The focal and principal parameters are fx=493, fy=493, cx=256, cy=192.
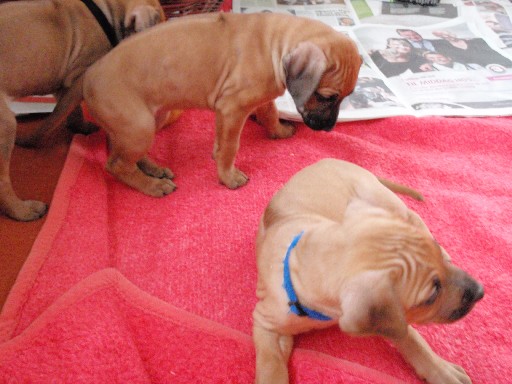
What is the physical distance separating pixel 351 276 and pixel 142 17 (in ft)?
4.95

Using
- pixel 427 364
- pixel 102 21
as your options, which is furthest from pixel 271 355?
pixel 102 21

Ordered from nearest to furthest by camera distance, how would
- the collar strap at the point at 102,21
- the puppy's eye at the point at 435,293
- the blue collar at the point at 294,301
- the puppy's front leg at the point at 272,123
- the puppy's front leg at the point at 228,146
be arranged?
the puppy's eye at the point at 435,293, the blue collar at the point at 294,301, the puppy's front leg at the point at 228,146, the collar strap at the point at 102,21, the puppy's front leg at the point at 272,123

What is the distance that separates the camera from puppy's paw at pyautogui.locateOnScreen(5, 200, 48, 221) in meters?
1.81

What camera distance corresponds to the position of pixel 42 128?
2.04m

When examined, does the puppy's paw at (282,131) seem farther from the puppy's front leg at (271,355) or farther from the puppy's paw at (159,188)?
the puppy's front leg at (271,355)

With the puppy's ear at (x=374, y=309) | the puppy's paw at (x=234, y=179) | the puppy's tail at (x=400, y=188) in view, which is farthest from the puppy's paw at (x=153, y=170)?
the puppy's ear at (x=374, y=309)

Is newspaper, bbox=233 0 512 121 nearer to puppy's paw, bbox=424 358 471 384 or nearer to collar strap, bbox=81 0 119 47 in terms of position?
collar strap, bbox=81 0 119 47

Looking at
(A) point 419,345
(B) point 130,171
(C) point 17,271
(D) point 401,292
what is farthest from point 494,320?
(C) point 17,271

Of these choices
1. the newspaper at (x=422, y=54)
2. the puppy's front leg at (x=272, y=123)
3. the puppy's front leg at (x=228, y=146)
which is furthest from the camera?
the newspaper at (x=422, y=54)

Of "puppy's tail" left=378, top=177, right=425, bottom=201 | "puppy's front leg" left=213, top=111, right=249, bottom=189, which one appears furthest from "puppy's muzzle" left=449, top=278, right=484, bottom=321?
"puppy's front leg" left=213, top=111, right=249, bottom=189

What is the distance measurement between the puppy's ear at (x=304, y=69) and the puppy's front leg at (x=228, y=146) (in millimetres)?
287

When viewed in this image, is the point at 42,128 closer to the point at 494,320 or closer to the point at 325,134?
the point at 325,134

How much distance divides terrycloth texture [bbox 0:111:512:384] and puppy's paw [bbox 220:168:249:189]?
25 millimetres

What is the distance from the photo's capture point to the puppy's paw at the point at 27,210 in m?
1.81
